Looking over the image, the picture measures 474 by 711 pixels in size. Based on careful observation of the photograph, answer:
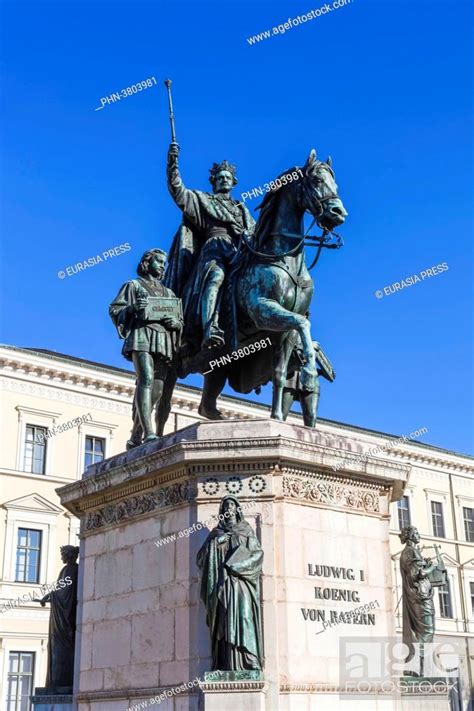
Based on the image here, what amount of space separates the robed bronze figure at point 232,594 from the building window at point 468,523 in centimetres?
5616

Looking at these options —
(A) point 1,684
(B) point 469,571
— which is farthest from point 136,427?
(B) point 469,571

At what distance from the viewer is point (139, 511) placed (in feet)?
37.0

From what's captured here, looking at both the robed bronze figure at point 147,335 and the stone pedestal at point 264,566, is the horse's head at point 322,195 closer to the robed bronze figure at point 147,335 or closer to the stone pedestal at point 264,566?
the robed bronze figure at point 147,335

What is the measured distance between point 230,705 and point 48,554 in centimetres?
3515

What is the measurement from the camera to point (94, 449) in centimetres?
4625

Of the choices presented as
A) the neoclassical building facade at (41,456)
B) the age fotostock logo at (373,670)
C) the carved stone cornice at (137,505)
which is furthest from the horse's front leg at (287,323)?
the neoclassical building facade at (41,456)

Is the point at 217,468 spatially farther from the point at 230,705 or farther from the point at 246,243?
the point at 246,243

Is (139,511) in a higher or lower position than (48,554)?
lower

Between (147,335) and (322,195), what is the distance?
283 centimetres

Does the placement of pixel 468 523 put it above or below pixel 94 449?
below

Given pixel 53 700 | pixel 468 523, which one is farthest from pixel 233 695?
pixel 468 523

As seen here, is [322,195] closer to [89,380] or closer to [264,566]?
[264,566]

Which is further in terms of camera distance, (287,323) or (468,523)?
(468,523)

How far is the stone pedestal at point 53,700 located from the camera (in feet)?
39.0
